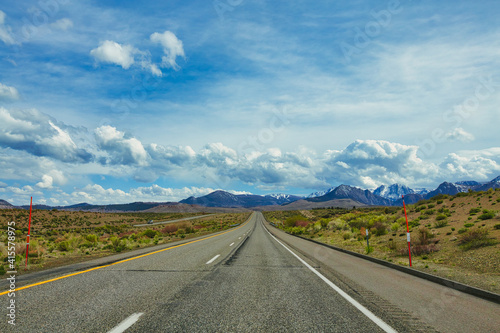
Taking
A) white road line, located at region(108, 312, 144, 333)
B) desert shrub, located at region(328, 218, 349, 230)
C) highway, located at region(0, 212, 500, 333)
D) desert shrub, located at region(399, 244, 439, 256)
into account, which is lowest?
desert shrub, located at region(328, 218, 349, 230)

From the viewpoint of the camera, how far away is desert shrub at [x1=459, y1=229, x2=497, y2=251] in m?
12.5

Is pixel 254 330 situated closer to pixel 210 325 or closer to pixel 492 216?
pixel 210 325

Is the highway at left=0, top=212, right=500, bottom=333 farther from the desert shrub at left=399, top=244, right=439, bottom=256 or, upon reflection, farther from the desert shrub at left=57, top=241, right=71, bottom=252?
the desert shrub at left=57, top=241, right=71, bottom=252

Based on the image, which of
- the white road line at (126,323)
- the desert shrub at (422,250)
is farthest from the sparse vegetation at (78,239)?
the desert shrub at (422,250)

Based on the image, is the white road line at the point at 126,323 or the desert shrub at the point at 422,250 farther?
the desert shrub at the point at 422,250

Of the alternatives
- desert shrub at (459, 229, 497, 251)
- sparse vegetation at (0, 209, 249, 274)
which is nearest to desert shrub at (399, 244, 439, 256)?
desert shrub at (459, 229, 497, 251)

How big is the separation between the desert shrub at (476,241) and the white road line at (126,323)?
13.9 metres

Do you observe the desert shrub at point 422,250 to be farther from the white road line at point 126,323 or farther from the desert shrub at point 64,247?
the desert shrub at point 64,247

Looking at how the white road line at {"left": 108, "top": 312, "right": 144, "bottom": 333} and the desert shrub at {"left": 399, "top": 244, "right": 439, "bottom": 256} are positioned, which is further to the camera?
the desert shrub at {"left": 399, "top": 244, "right": 439, "bottom": 256}

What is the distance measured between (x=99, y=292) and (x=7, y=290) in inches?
83.0

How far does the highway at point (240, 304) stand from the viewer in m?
4.42

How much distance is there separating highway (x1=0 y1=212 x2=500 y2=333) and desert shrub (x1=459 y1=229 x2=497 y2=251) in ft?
20.1

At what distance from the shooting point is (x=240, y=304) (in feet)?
18.5

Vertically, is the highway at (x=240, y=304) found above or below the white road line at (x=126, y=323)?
below
